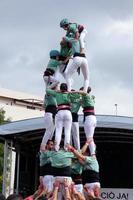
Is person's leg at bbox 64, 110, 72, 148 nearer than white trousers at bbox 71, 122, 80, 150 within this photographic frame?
Yes

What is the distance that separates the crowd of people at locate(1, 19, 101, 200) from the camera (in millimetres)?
7812

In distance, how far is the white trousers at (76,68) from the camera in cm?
799

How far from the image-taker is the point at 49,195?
309 inches

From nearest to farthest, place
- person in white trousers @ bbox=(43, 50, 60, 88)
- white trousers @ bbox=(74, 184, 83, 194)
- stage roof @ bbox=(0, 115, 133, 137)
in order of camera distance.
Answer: white trousers @ bbox=(74, 184, 83, 194)
person in white trousers @ bbox=(43, 50, 60, 88)
stage roof @ bbox=(0, 115, 133, 137)

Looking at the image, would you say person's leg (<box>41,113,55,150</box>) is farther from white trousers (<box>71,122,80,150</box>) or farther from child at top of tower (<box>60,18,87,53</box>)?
child at top of tower (<box>60,18,87,53</box>)

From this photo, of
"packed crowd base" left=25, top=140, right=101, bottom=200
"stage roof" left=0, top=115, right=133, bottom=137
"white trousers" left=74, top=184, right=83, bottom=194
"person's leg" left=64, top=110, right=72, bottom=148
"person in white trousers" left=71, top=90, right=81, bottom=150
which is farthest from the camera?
"stage roof" left=0, top=115, right=133, bottom=137

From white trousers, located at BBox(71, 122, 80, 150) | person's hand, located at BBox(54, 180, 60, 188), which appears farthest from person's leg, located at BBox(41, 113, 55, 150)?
person's hand, located at BBox(54, 180, 60, 188)

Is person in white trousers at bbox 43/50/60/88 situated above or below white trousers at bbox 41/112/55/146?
above

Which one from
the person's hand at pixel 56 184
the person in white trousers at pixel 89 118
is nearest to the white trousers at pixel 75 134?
the person in white trousers at pixel 89 118

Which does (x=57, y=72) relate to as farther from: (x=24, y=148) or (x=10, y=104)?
(x=10, y=104)

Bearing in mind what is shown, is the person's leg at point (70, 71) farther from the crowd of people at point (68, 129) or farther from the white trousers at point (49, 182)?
the white trousers at point (49, 182)

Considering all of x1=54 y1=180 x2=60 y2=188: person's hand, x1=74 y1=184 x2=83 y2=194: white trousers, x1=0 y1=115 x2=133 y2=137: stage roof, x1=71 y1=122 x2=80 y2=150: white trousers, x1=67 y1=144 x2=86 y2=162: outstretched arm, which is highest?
x1=0 y1=115 x2=133 y2=137: stage roof

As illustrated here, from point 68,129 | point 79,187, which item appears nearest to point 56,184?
point 79,187

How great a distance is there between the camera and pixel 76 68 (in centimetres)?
803
